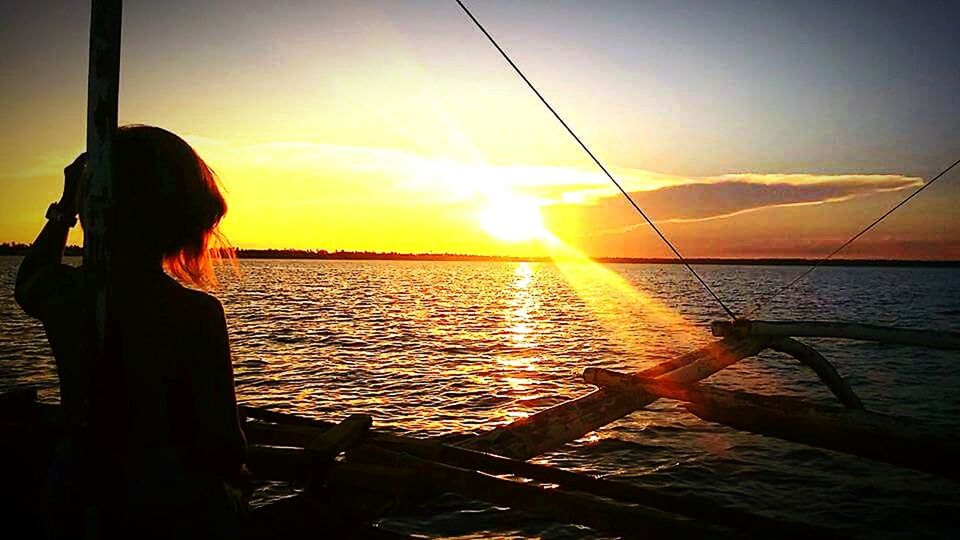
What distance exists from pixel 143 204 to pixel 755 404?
606cm

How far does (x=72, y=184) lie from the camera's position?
2977 mm

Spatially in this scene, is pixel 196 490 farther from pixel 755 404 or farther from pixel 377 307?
pixel 377 307

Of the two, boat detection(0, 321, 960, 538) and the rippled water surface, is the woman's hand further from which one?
the rippled water surface

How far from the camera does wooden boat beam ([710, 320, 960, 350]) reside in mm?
12047

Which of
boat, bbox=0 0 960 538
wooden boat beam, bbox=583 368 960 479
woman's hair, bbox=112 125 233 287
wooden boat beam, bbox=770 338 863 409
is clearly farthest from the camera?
wooden boat beam, bbox=770 338 863 409

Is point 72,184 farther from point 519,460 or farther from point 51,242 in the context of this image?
point 519,460

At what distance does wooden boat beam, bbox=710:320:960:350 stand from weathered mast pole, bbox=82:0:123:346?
37.8ft

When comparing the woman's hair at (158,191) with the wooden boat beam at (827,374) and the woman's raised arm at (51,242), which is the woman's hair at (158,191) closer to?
the woman's raised arm at (51,242)

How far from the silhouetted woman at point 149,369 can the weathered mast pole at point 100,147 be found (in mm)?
45

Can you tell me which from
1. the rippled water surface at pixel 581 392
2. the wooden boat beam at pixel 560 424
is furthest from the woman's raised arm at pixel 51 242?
the rippled water surface at pixel 581 392

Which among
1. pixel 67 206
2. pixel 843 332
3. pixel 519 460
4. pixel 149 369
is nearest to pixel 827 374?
pixel 843 332

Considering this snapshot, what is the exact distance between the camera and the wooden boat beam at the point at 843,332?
474 inches

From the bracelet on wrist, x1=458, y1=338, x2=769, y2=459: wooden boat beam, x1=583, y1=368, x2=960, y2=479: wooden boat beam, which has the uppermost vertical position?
the bracelet on wrist

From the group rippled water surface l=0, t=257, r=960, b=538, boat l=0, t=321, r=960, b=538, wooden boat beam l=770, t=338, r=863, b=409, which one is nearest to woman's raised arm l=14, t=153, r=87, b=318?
boat l=0, t=321, r=960, b=538
